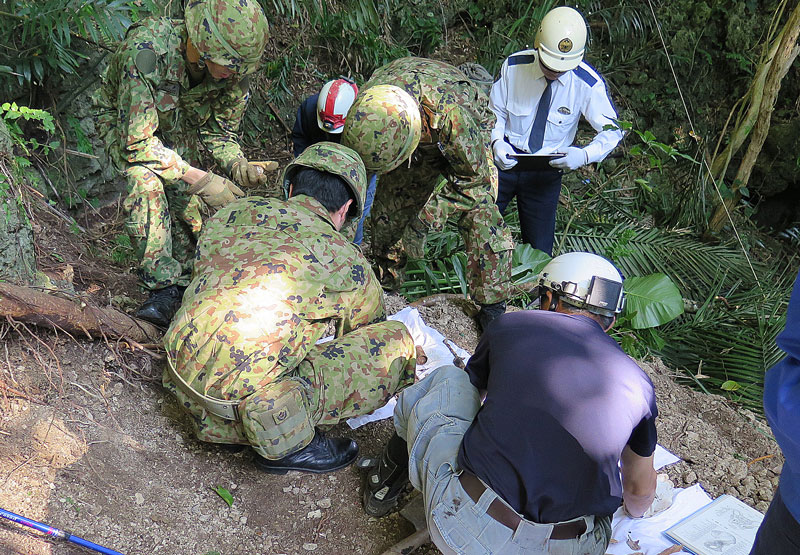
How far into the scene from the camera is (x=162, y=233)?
9.79 feet

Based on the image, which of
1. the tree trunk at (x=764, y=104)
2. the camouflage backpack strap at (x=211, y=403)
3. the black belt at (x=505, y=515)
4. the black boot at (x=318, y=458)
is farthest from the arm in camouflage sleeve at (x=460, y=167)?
the tree trunk at (x=764, y=104)

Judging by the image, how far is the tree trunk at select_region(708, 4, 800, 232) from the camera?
498 cm

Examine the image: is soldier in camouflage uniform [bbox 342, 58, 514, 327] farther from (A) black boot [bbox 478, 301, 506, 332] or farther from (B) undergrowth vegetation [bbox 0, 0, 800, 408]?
(B) undergrowth vegetation [bbox 0, 0, 800, 408]

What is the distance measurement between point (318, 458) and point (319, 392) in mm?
276

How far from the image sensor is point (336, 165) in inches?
98.6

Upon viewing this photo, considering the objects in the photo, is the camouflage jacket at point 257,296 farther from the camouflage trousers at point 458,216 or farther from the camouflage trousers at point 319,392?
the camouflage trousers at point 458,216

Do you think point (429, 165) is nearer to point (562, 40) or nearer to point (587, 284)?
point (562, 40)

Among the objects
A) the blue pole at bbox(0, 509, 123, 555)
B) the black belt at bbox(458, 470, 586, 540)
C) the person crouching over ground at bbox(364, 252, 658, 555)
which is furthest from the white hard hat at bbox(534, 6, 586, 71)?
the blue pole at bbox(0, 509, 123, 555)

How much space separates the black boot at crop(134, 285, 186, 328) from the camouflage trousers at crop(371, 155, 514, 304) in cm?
136

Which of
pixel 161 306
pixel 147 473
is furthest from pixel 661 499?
pixel 161 306

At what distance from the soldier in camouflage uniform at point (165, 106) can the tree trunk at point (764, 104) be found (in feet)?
13.0

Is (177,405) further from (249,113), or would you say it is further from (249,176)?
(249,113)

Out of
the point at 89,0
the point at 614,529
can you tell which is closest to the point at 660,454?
the point at 614,529

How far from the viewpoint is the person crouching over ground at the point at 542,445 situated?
1.68m
